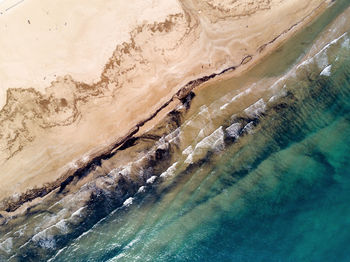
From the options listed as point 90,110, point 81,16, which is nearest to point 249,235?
point 90,110

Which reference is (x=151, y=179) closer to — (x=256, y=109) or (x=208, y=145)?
(x=208, y=145)

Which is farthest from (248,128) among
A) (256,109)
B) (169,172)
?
(169,172)

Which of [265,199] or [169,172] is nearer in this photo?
[265,199]

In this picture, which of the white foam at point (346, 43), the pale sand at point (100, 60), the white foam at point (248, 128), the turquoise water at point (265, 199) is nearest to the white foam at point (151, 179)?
the turquoise water at point (265, 199)

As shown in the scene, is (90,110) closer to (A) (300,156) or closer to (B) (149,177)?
(B) (149,177)

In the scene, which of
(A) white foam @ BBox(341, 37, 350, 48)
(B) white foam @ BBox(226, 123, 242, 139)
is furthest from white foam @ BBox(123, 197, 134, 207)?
(A) white foam @ BBox(341, 37, 350, 48)

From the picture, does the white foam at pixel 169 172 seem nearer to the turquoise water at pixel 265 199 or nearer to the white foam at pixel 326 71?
the turquoise water at pixel 265 199

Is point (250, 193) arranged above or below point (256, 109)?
below
